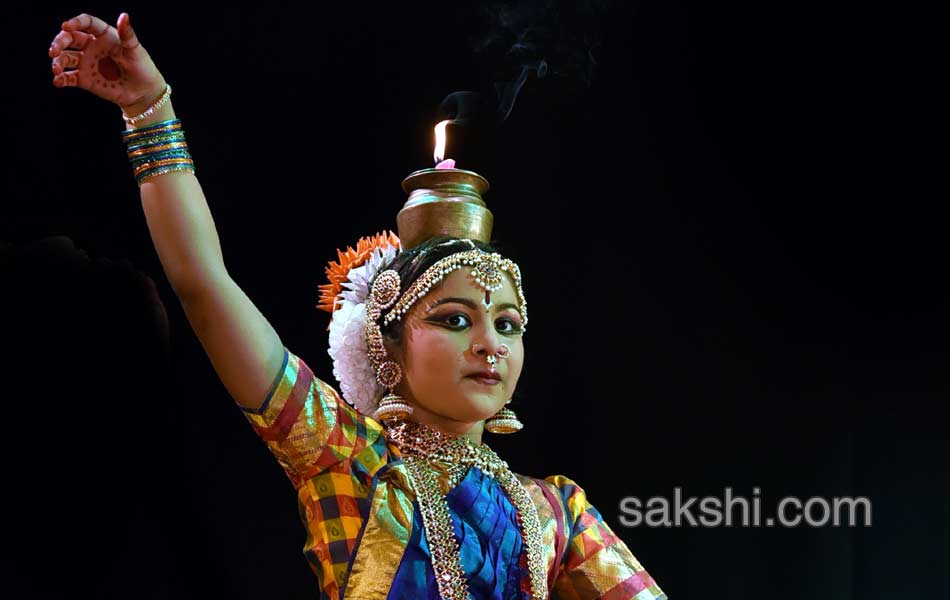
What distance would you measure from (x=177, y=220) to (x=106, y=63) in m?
0.24

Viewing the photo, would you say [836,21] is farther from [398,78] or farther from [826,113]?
[398,78]

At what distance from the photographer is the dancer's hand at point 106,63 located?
59.4 inches

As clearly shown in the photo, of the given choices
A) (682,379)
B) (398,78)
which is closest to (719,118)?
(682,379)

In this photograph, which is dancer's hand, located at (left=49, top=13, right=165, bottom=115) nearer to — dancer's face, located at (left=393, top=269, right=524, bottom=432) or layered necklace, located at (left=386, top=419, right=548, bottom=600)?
dancer's face, located at (left=393, top=269, right=524, bottom=432)

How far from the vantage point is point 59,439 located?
182 cm

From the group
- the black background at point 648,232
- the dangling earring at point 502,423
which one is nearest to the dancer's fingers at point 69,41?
the black background at point 648,232

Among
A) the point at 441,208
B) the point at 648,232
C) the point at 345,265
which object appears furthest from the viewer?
the point at 648,232

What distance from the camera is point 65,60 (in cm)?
151

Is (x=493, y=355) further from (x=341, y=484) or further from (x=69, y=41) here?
(x=69, y=41)

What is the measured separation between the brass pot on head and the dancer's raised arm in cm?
42

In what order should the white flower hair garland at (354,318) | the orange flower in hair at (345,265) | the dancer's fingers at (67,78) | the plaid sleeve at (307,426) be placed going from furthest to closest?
the orange flower in hair at (345,265), the white flower hair garland at (354,318), the plaid sleeve at (307,426), the dancer's fingers at (67,78)

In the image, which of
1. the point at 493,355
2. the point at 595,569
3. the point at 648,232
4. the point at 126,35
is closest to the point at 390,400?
the point at 493,355

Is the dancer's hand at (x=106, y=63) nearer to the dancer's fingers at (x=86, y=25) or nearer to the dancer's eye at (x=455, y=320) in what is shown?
the dancer's fingers at (x=86, y=25)

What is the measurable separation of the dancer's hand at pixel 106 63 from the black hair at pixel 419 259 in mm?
552
